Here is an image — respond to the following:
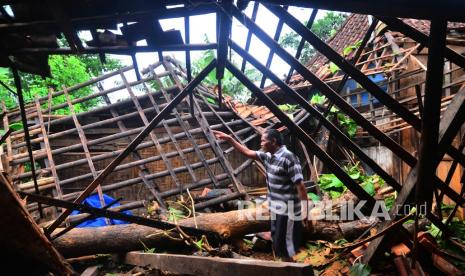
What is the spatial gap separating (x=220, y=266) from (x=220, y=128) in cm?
533

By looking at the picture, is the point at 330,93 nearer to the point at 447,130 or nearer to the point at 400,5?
the point at 447,130

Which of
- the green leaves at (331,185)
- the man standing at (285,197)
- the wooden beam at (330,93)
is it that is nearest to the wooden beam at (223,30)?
the wooden beam at (330,93)

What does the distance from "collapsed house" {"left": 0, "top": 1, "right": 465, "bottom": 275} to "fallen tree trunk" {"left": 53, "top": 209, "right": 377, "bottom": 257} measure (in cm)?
2

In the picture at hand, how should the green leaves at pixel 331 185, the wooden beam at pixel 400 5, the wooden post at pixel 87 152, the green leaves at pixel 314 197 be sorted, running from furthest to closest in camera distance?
the green leaves at pixel 331 185 < the green leaves at pixel 314 197 < the wooden post at pixel 87 152 < the wooden beam at pixel 400 5

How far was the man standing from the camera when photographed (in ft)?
12.3

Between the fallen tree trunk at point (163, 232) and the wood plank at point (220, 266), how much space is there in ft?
2.28

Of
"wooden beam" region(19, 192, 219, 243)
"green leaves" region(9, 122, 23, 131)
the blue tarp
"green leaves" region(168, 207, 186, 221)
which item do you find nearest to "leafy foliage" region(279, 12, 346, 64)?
"green leaves" region(9, 122, 23, 131)

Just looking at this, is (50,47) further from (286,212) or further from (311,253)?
(311,253)

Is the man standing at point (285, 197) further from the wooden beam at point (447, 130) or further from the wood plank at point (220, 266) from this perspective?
the wood plank at point (220, 266)

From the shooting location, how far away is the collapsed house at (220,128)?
2.28m

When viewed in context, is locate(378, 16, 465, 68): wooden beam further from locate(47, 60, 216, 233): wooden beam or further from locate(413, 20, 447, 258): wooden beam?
locate(47, 60, 216, 233): wooden beam

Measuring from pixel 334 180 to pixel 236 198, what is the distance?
293cm

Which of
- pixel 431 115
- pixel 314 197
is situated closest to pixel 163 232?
pixel 314 197

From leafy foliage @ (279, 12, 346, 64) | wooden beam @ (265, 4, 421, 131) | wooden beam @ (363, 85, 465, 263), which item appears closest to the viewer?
wooden beam @ (363, 85, 465, 263)
